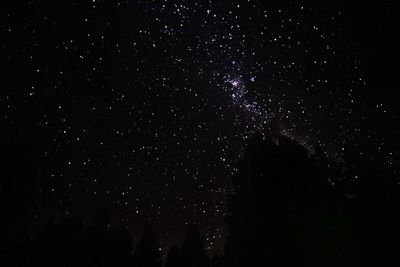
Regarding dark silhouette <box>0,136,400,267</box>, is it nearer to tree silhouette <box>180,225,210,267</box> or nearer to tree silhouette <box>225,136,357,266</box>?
tree silhouette <box>225,136,357,266</box>

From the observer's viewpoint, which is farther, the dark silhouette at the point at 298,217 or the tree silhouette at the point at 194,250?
the tree silhouette at the point at 194,250

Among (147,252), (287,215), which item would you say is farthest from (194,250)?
(287,215)

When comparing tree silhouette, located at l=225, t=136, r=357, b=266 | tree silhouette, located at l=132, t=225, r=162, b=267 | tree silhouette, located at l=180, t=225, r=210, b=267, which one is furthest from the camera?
tree silhouette, located at l=180, t=225, r=210, b=267

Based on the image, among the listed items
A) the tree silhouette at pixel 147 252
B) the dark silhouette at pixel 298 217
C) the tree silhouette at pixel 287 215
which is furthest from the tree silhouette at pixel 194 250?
the tree silhouette at pixel 287 215

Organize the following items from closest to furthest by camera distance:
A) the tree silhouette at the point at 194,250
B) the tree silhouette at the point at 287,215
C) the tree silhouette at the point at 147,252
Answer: the tree silhouette at the point at 287,215
the tree silhouette at the point at 147,252
the tree silhouette at the point at 194,250

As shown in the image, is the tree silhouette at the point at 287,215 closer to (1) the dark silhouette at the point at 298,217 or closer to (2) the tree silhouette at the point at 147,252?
(1) the dark silhouette at the point at 298,217

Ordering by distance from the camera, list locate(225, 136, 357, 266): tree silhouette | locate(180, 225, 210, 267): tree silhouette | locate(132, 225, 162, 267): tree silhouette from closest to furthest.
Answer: locate(225, 136, 357, 266): tree silhouette < locate(132, 225, 162, 267): tree silhouette < locate(180, 225, 210, 267): tree silhouette

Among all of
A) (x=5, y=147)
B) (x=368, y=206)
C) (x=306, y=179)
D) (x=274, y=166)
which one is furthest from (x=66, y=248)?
(x=368, y=206)

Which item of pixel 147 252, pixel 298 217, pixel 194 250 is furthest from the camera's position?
pixel 194 250

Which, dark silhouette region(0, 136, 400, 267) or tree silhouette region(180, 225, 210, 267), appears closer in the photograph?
dark silhouette region(0, 136, 400, 267)

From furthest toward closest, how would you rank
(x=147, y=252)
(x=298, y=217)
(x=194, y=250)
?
(x=194, y=250), (x=147, y=252), (x=298, y=217)

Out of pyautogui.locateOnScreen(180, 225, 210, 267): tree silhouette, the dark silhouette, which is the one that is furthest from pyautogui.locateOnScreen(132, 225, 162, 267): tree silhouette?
the dark silhouette

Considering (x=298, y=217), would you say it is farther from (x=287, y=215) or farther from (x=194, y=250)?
(x=194, y=250)

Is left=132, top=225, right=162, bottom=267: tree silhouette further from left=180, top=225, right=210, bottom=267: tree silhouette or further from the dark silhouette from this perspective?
the dark silhouette
